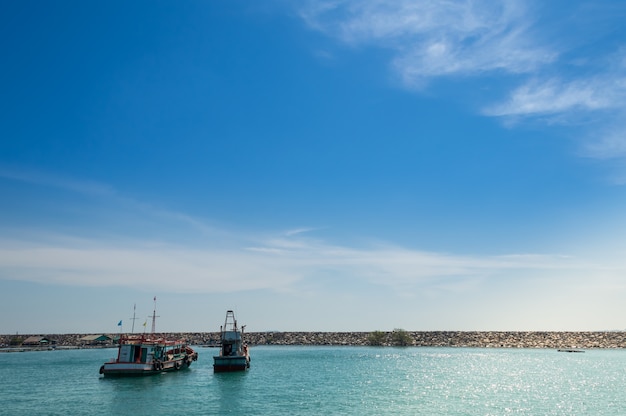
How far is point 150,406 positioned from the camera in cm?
4722

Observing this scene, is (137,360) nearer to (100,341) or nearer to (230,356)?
(230,356)

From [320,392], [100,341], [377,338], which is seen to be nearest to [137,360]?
[320,392]

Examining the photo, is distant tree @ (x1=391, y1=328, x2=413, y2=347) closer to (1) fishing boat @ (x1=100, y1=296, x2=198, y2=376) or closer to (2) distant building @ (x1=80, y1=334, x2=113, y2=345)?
(2) distant building @ (x1=80, y1=334, x2=113, y2=345)

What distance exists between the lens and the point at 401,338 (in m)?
188

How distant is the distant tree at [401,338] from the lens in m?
188

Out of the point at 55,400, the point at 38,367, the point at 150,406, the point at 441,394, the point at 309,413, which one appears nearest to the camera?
the point at 309,413

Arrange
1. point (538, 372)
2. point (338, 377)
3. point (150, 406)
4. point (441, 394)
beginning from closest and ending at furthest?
1. point (150, 406)
2. point (441, 394)
3. point (338, 377)
4. point (538, 372)

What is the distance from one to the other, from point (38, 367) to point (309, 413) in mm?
73499

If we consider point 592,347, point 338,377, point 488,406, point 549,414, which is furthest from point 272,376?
point 592,347

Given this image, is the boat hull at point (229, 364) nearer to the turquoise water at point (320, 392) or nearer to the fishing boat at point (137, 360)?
the turquoise water at point (320, 392)

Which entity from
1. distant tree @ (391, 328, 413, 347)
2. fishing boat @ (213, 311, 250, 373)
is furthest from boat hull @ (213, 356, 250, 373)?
distant tree @ (391, 328, 413, 347)

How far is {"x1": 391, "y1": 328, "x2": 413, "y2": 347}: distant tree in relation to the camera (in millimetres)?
187750

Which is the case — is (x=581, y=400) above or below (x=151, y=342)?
below

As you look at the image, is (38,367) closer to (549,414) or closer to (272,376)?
(272,376)
